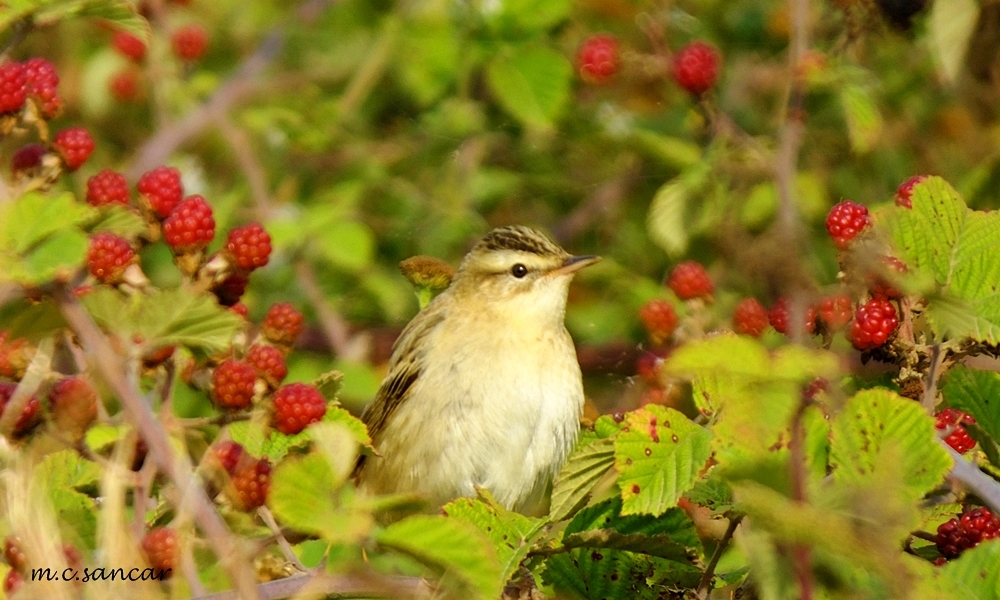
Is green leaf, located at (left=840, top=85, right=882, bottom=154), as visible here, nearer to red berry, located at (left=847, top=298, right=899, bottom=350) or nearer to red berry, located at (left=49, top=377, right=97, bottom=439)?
red berry, located at (left=847, top=298, right=899, bottom=350)

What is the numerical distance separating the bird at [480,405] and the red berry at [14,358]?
1.34 m

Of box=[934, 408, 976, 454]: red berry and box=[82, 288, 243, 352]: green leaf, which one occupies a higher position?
box=[82, 288, 243, 352]: green leaf

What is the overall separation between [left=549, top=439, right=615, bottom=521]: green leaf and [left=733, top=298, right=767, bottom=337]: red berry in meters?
0.45

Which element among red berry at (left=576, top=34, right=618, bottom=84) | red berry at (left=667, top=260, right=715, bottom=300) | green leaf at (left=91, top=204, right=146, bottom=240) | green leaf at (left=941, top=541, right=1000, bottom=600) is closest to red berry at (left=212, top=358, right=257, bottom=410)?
green leaf at (left=91, top=204, right=146, bottom=240)

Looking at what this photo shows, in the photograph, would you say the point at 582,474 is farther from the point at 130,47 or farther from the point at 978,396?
the point at 130,47

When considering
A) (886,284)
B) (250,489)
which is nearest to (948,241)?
(886,284)

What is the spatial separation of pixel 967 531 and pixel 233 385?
1257mm

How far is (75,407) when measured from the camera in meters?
2.22

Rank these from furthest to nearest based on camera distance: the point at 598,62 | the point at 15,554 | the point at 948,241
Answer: the point at 598,62 → the point at 948,241 → the point at 15,554

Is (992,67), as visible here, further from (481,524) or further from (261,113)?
(481,524)

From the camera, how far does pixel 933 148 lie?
5.39 metres

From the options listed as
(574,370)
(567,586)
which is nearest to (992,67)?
(574,370)

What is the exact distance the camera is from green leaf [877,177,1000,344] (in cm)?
216

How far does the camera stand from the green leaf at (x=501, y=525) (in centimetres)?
218
